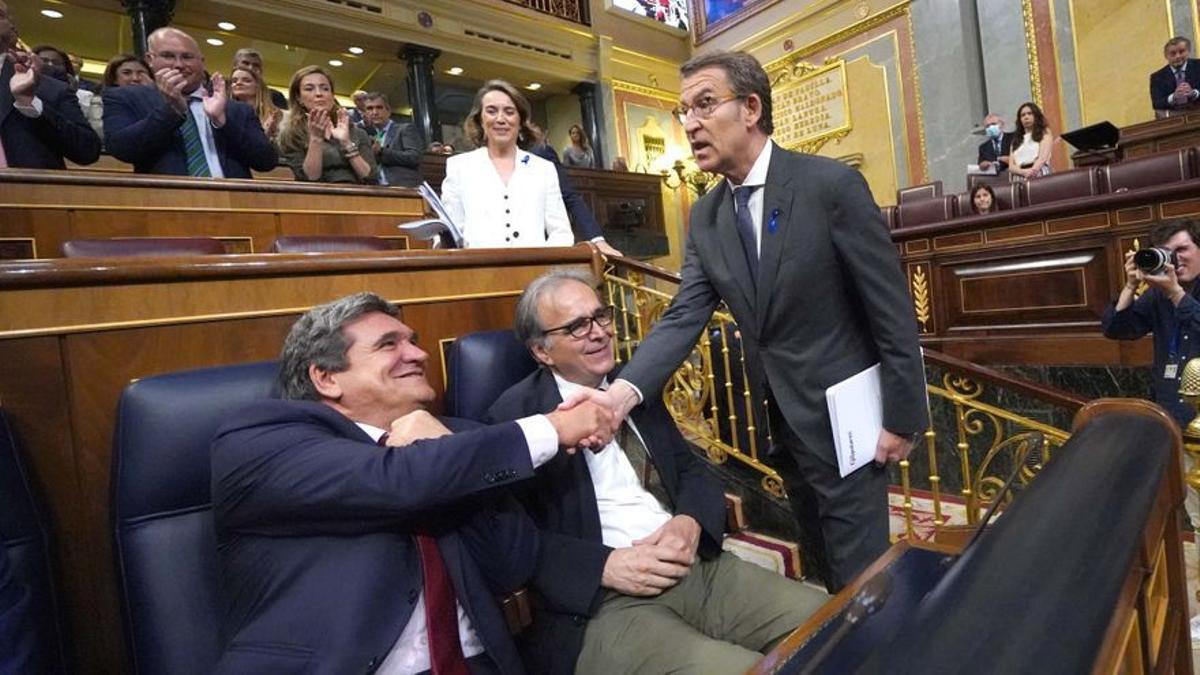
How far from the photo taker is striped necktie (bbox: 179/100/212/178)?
2867 mm

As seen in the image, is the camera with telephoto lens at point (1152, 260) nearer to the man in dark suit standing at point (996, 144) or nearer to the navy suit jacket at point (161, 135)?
the navy suit jacket at point (161, 135)

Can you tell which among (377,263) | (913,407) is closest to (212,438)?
(377,263)

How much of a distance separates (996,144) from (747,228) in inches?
274

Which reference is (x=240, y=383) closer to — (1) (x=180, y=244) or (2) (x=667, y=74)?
(1) (x=180, y=244)

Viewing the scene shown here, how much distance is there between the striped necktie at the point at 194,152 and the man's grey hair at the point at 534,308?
223 centimetres

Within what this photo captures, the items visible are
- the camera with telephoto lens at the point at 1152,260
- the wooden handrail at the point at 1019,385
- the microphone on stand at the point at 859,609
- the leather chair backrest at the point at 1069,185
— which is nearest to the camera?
the microphone on stand at the point at 859,609

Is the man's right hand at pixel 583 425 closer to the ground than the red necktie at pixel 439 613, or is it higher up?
higher up

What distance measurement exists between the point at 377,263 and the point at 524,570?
0.91 meters

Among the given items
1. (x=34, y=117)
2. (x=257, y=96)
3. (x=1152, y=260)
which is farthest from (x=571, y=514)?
(x=257, y=96)

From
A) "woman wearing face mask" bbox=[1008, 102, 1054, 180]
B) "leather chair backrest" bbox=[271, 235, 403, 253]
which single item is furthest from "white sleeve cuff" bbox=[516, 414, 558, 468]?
"woman wearing face mask" bbox=[1008, 102, 1054, 180]

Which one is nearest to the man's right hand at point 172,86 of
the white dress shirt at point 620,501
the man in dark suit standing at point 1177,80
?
the white dress shirt at point 620,501

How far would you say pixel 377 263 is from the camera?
5.58ft

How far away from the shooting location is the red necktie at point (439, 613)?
104 cm

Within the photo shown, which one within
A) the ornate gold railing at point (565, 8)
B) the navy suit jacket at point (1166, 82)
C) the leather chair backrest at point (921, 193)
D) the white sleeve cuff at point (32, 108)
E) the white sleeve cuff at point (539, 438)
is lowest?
the white sleeve cuff at point (539, 438)
